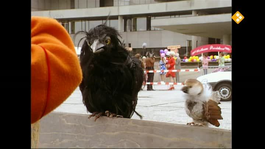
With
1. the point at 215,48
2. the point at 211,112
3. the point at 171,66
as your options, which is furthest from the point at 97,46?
the point at 215,48

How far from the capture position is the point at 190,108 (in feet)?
9.17

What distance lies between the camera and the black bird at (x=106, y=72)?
2.94 m

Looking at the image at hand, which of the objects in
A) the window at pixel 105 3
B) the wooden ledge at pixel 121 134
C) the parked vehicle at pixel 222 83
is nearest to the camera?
the wooden ledge at pixel 121 134

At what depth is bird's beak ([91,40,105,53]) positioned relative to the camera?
285cm

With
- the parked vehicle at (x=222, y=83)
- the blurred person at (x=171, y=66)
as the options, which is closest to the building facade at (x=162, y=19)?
the blurred person at (x=171, y=66)

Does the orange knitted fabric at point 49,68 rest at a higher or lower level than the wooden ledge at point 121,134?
higher

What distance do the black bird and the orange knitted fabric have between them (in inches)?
72.2

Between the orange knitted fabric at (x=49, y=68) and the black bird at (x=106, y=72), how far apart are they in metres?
1.83

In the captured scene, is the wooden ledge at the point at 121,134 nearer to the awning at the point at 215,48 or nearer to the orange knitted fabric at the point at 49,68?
the orange knitted fabric at the point at 49,68

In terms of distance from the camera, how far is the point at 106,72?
298cm

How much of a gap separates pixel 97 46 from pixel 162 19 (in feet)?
89.2
